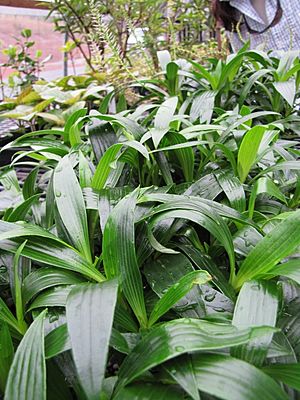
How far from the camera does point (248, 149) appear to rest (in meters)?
0.71

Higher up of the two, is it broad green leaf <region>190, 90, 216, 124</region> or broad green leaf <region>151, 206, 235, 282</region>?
broad green leaf <region>190, 90, 216, 124</region>

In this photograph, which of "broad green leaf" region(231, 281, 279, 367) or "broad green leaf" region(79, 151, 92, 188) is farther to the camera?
"broad green leaf" region(79, 151, 92, 188)

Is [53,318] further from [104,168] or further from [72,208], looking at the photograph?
[104,168]

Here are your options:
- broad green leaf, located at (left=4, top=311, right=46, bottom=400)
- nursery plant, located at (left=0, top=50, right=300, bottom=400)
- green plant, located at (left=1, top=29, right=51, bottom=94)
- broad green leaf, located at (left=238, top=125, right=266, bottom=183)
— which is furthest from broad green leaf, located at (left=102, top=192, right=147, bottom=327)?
green plant, located at (left=1, top=29, right=51, bottom=94)

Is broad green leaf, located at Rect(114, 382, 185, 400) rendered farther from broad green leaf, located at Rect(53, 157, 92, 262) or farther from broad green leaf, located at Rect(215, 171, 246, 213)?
broad green leaf, located at Rect(215, 171, 246, 213)

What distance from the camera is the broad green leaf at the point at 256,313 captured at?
1.13 feet

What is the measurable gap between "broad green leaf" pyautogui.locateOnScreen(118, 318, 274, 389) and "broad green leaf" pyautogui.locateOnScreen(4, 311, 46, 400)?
0.06m

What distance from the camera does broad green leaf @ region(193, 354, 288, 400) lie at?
0.29 metres

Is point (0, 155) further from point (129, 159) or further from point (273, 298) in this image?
point (273, 298)

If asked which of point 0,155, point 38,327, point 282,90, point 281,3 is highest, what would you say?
point 281,3

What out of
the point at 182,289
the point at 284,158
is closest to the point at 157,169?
the point at 284,158

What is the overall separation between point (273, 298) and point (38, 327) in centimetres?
21

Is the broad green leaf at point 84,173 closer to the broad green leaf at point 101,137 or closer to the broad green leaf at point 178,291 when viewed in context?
the broad green leaf at point 101,137

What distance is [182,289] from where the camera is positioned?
405mm
